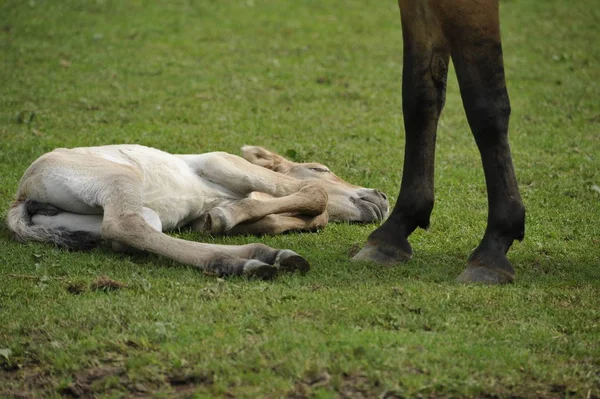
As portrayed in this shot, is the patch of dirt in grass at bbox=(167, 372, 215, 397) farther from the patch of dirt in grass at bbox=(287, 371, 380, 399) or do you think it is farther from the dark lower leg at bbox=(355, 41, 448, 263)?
the dark lower leg at bbox=(355, 41, 448, 263)

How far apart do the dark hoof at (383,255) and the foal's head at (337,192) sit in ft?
3.87

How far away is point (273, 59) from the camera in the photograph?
14.4 metres

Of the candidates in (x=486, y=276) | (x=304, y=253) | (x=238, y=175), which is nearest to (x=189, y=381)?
(x=486, y=276)

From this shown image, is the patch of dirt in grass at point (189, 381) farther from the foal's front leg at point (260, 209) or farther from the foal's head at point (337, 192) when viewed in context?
the foal's head at point (337, 192)

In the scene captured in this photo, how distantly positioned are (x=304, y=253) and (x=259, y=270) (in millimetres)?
976

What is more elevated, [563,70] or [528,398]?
[563,70]

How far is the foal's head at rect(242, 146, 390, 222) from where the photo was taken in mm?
7141

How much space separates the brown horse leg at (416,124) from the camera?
587 cm

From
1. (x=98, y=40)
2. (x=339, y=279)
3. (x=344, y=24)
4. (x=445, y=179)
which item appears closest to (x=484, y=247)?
(x=339, y=279)

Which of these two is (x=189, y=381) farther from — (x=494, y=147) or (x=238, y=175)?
(x=238, y=175)

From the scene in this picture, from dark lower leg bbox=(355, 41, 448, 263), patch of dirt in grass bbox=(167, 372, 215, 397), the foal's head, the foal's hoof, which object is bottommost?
patch of dirt in grass bbox=(167, 372, 215, 397)

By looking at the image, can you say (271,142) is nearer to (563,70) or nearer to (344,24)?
(563,70)

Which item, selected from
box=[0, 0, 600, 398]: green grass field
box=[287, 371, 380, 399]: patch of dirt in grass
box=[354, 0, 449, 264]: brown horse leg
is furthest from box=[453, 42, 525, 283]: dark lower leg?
box=[287, 371, 380, 399]: patch of dirt in grass

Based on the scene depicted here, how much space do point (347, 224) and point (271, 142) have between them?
115 inches
